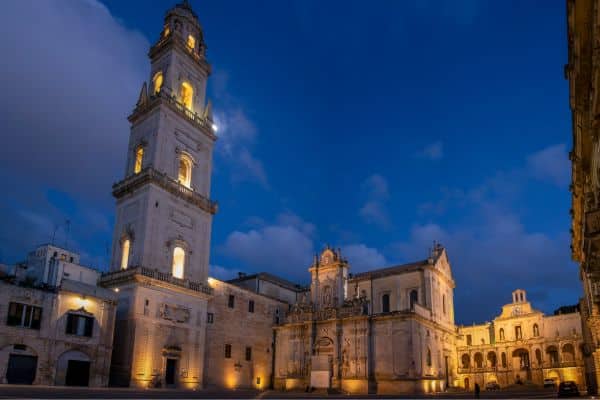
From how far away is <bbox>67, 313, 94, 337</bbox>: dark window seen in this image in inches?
1232

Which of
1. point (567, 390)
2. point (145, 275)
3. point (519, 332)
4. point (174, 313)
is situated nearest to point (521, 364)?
point (519, 332)

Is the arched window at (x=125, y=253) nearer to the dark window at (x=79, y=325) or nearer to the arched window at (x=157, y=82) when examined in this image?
the dark window at (x=79, y=325)

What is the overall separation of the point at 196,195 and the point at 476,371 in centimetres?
4556

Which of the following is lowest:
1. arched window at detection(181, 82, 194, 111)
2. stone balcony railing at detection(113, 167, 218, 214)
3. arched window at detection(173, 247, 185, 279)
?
arched window at detection(173, 247, 185, 279)

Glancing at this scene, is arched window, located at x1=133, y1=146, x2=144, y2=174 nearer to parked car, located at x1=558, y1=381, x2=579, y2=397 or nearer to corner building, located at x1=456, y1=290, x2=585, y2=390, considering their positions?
parked car, located at x1=558, y1=381, x2=579, y2=397

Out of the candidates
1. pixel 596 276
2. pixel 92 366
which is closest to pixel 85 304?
pixel 92 366

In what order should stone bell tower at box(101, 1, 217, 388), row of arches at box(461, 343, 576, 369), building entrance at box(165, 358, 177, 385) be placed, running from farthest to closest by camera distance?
row of arches at box(461, 343, 576, 369), building entrance at box(165, 358, 177, 385), stone bell tower at box(101, 1, 217, 388)

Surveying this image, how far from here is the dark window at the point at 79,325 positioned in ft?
103

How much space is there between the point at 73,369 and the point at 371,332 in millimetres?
26065

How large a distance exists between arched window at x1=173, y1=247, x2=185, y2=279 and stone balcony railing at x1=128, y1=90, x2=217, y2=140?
12.8m

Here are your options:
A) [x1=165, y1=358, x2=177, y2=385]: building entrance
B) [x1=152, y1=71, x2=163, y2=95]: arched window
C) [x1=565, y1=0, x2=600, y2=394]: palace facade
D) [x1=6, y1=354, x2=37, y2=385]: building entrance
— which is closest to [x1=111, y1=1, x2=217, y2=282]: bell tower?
[x1=152, y1=71, x2=163, y2=95]: arched window

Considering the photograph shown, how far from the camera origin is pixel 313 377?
4484 cm

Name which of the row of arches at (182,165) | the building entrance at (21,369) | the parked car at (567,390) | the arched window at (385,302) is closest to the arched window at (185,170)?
the row of arches at (182,165)

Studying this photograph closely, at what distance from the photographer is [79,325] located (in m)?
31.9
